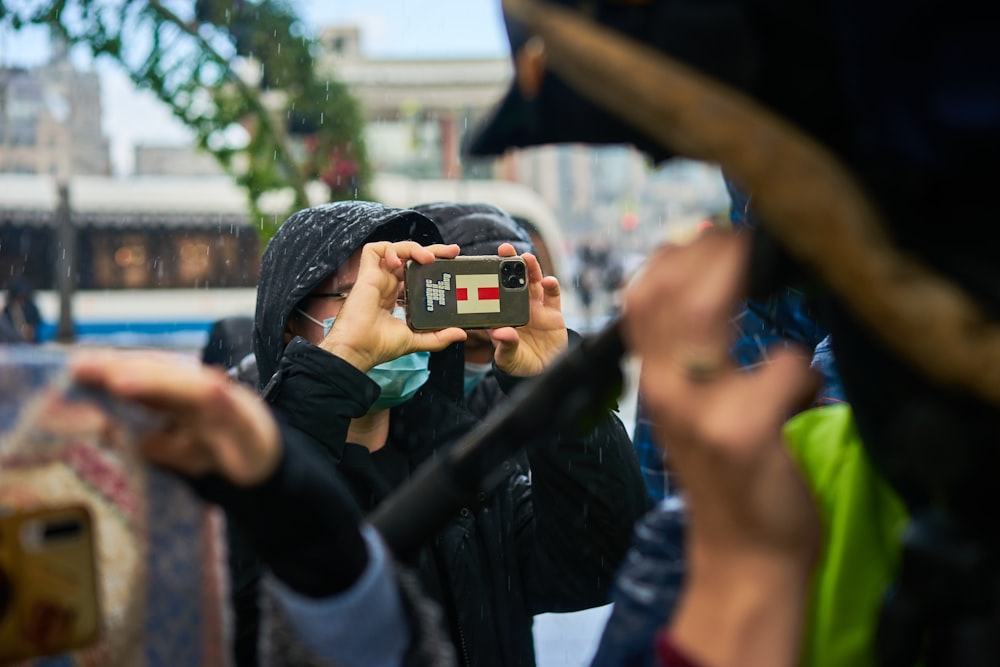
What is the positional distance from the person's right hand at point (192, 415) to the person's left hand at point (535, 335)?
1031 mm

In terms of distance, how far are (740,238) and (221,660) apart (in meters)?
0.63

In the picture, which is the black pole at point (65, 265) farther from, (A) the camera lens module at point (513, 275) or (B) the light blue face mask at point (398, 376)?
(A) the camera lens module at point (513, 275)

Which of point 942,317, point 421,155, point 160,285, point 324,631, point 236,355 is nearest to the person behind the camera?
point 942,317

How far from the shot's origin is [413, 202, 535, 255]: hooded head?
10.5 ft

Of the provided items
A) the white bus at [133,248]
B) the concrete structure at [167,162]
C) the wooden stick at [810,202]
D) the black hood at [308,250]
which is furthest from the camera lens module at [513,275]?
the concrete structure at [167,162]

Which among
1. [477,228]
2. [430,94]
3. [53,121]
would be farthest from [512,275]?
[430,94]

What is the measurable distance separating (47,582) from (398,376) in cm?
137

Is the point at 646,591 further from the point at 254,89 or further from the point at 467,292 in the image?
the point at 254,89

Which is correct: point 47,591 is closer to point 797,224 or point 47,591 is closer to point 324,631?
point 324,631

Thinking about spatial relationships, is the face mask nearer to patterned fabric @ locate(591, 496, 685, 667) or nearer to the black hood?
the black hood

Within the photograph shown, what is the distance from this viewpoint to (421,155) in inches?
944

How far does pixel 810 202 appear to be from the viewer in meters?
0.72

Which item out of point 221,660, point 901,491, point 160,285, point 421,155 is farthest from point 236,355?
point 421,155

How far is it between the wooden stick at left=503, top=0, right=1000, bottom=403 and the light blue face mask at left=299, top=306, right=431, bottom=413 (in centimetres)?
149
